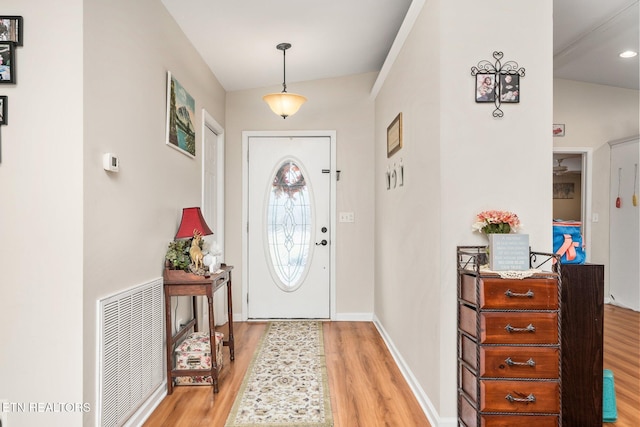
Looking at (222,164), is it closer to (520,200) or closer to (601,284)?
(520,200)

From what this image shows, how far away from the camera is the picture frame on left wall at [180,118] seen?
2904 millimetres

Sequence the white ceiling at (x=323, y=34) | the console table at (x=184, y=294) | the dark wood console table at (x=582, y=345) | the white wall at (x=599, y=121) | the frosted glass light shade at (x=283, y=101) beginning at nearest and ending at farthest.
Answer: the dark wood console table at (x=582, y=345), the console table at (x=184, y=294), the white ceiling at (x=323, y=34), the frosted glass light shade at (x=283, y=101), the white wall at (x=599, y=121)

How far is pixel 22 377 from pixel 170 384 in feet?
3.63

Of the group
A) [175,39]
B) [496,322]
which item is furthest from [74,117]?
[496,322]

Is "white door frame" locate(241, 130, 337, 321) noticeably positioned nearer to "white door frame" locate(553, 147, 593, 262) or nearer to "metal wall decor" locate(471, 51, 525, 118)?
"metal wall decor" locate(471, 51, 525, 118)

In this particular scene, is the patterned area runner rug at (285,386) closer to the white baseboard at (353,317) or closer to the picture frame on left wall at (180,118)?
the white baseboard at (353,317)

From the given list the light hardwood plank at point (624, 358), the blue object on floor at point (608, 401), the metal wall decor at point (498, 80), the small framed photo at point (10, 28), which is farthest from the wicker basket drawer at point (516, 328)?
the small framed photo at point (10, 28)

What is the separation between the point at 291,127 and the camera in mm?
4801

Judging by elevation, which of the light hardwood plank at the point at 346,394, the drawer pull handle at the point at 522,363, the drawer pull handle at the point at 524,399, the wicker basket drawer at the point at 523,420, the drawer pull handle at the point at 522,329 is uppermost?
the drawer pull handle at the point at 522,329

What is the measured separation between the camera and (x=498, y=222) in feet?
6.79

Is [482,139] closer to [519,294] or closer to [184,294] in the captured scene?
[519,294]

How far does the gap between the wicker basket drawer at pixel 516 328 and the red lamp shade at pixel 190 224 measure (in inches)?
78.6

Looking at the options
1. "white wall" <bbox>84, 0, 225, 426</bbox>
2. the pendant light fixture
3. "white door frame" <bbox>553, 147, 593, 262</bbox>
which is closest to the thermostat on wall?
"white wall" <bbox>84, 0, 225, 426</bbox>

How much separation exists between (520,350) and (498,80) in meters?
1.39
